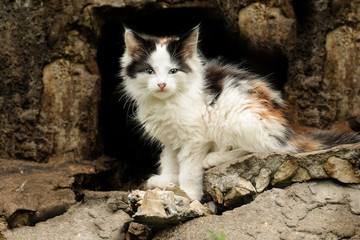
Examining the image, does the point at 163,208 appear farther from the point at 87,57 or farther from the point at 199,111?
the point at 87,57

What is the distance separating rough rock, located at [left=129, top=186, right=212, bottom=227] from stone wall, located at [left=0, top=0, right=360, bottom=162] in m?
1.66

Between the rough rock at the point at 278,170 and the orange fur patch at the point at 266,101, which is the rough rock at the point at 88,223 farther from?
the orange fur patch at the point at 266,101

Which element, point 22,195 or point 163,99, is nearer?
point 22,195

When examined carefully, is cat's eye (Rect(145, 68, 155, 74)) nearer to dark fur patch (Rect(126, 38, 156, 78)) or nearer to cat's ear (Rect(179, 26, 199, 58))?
dark fur patch (Rect(126, 38, 156, 78))

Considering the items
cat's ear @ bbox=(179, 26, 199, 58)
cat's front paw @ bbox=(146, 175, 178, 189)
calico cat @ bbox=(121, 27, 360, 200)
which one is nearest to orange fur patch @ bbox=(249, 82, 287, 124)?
calico cat @ bbox=(121, 27, 360, 200)

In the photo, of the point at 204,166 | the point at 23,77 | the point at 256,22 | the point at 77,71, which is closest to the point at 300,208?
the point at 204,166

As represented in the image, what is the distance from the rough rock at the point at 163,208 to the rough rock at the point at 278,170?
25 centimetres

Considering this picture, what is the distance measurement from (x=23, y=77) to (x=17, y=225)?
1778mm

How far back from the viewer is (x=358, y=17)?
382cm

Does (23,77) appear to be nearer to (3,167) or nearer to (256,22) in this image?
(3,167)

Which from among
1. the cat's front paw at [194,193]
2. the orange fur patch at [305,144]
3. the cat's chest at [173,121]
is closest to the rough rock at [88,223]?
the cat's front paw at [194,193]

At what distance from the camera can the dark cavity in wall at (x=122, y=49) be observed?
4.18 m

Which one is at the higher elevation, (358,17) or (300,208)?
(358,17)

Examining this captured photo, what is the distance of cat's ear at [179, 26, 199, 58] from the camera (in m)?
3.30
